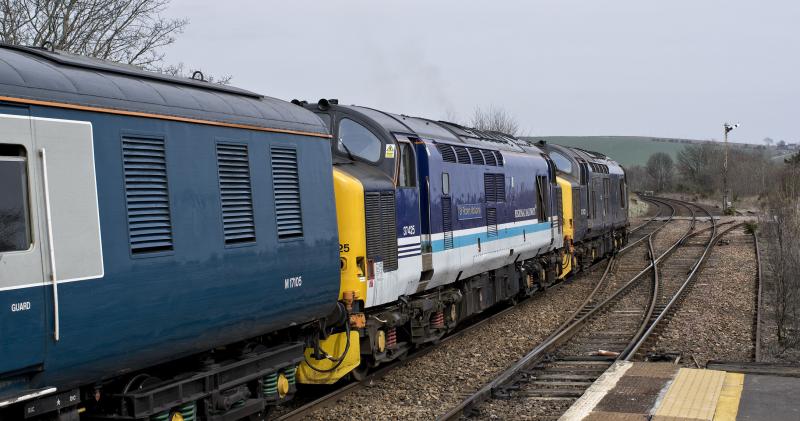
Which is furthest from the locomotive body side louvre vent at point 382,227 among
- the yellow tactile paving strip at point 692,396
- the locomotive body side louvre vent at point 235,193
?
the yellow tactile paving strip at point 692,396

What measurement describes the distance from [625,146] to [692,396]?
14557 centimetres

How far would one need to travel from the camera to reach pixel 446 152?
12.9 metres

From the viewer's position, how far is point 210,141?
7219mm

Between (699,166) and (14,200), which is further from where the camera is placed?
(699,166)

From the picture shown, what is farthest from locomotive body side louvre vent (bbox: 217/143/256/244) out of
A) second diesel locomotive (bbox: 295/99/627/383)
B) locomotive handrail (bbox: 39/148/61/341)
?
second diesel locomotive (bbox: 295/99/627/383)

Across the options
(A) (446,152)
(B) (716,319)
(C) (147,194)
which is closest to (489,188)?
(A) (446,152)

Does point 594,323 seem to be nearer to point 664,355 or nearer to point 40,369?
point 664,355

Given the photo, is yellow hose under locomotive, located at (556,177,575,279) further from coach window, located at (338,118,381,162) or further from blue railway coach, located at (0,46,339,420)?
blue railway coach, located at (0,46,339,420)

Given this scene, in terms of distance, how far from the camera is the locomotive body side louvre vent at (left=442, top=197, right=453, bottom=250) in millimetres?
12492

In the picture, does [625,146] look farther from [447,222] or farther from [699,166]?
[447,222]

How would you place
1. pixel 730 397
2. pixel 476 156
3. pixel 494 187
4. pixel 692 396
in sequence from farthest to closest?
pixel 494 187 → pixel 476 156 → pixel 692 396 → pixel 730 397

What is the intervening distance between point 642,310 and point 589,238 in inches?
328

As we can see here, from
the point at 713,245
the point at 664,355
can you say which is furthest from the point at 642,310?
the point at 713,245

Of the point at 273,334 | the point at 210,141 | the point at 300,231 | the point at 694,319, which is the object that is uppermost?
the point at 210,141
